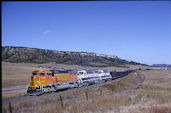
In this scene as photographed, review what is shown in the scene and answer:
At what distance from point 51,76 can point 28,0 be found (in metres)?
23.6

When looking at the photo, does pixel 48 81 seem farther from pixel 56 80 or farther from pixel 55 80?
pixel 56 80

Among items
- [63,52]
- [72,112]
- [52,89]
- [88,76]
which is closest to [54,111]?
[72,112]

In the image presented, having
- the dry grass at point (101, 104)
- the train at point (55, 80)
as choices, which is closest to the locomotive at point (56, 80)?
the train at point (55, 80)

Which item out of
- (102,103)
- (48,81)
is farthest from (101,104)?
(48,81)

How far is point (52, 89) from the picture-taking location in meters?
28.6

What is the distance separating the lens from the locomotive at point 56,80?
2631 cm

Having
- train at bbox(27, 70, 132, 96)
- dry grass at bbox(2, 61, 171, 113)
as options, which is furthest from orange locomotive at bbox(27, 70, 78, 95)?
dry grass at bbox(2, 61, 171, 113)

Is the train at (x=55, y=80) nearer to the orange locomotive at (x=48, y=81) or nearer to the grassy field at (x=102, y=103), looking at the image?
the orange locomotive at (x=48, y=81)

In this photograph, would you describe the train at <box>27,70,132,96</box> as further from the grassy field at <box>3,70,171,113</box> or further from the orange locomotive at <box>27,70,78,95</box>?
the grassy field at <box>3,70,171,113</box>

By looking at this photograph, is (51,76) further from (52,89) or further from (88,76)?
(88,76)

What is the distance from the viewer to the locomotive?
86.3 ft

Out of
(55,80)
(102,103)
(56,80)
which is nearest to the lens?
(102,103)

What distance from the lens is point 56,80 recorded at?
97.1 ft

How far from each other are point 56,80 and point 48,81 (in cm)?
206
